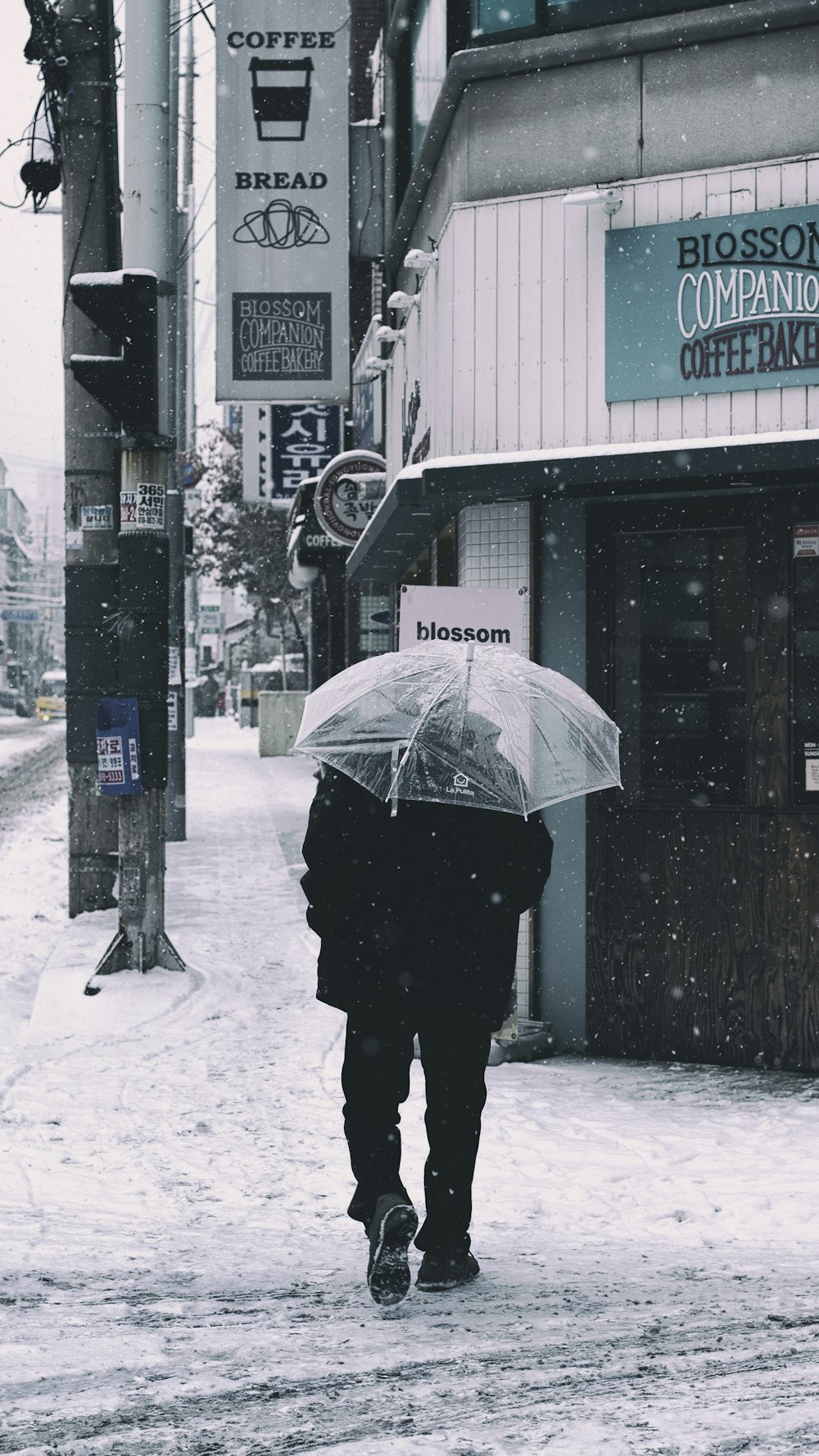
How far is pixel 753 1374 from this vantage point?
158 inches

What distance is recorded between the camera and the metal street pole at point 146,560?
9.12 meters

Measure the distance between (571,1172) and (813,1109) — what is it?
1439 millimetres

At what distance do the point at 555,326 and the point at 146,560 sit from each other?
9.60 feet

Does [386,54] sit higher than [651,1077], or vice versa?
[386,54]

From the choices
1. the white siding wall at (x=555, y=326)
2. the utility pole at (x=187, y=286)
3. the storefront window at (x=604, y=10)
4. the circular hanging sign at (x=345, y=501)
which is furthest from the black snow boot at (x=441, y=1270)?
the utility pole at (x=187, y=286)

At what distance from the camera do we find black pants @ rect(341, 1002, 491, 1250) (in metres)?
4.50

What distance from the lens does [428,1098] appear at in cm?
457

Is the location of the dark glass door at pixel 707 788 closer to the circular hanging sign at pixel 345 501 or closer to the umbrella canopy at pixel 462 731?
the umbrella canopy at pixel 462 731

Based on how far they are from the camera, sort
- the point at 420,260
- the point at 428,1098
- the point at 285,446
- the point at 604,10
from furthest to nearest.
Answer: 1. the point at 285,446
2. the point at 420,260
3. the point at 604,10
4. the point at 428,1098

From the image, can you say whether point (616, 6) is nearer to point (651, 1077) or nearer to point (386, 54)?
point (386, 54)

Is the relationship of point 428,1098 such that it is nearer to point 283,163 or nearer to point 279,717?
point 283,163

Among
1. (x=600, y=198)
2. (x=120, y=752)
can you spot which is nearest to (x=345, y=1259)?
(x=120, y=752)

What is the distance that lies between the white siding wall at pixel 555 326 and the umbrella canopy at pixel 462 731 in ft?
10.5

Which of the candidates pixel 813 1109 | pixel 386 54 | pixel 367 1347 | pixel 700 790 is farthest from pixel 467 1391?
pixel 386 54
